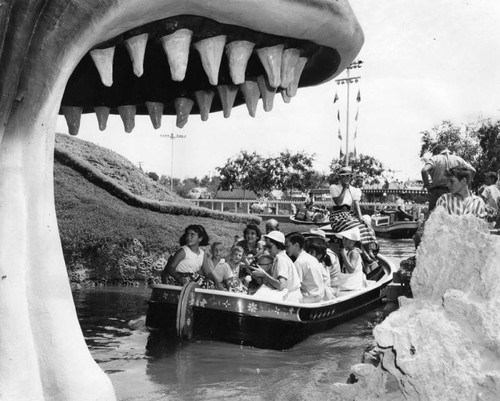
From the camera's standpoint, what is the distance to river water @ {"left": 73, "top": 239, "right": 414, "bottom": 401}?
5898 mm

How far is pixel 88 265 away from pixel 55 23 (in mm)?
10716

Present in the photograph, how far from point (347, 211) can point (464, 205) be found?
16.7 feet

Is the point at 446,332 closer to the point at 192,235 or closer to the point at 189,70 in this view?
the point at 189,70

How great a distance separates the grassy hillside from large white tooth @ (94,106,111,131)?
8.94 metres

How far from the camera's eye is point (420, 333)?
3.37m

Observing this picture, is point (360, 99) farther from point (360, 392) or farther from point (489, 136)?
point (360, 392)

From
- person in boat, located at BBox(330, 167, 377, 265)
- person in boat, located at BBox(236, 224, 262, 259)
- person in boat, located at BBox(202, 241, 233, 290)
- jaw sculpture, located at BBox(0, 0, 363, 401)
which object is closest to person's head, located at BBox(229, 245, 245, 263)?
person in boat, located at BBox(202, 241, 233, 290)

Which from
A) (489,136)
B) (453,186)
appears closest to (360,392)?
(453,186)

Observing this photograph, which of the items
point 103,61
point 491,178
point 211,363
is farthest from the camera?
point 491,178

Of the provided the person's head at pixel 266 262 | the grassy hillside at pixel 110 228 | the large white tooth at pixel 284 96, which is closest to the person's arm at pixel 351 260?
the person's head at pixel 266 262

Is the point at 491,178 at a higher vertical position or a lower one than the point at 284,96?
lower

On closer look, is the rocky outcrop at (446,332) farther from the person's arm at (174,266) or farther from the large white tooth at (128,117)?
the person's arm at (174,266)

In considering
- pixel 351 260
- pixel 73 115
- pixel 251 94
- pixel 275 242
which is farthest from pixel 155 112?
pixel 351 260

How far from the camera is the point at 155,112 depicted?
3727mm
